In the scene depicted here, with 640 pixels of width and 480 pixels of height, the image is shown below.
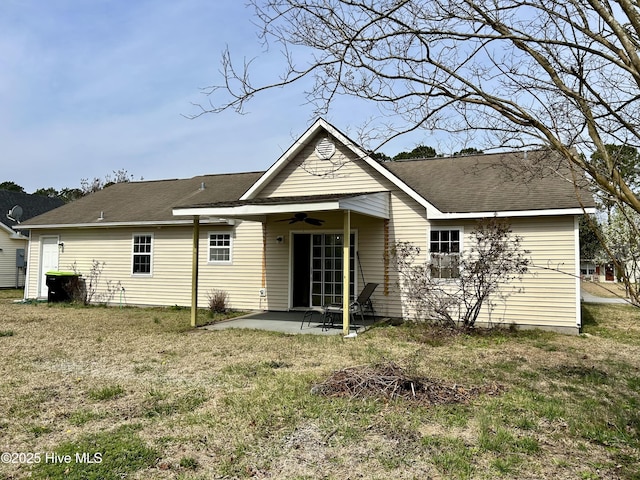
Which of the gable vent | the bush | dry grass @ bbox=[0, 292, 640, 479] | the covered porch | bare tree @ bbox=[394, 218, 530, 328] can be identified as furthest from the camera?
the bush

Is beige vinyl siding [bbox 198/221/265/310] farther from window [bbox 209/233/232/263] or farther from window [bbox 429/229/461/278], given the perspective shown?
window [bbox 429/229/461/278]

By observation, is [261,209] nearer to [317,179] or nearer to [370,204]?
[370,204]

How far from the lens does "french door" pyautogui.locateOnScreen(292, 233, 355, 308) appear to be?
12.4m

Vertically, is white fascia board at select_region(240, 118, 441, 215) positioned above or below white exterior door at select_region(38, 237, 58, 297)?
above

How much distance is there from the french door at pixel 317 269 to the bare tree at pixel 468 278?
5.86 ft

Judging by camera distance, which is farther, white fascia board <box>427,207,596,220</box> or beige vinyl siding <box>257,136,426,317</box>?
beige vinyl siding <box>257,136,426,317</box>

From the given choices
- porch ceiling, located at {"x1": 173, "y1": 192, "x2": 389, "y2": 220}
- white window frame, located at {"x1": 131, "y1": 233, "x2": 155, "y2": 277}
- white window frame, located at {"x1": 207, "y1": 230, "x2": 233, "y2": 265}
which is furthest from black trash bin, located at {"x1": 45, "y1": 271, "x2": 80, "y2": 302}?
porch ceiling, located at {"x1": 173, "y1": 192, "x2": 389, "y2": 220}

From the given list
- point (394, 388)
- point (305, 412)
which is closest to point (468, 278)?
point (394, 388)

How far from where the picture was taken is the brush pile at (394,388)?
17.1 ft

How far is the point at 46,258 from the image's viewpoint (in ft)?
54.1

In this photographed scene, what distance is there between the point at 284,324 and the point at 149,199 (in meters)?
8.82

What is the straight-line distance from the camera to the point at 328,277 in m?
12.5

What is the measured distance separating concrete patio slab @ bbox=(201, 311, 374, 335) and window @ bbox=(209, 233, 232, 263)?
2.10 meters

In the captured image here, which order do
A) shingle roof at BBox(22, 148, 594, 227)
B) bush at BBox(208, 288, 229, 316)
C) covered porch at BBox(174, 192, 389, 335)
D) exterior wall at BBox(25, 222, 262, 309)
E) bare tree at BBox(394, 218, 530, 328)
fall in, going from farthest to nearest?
exterior wall at BBox(25, 222, 262, 309), bush at BBox(208, 288, 229, 316), covered porch at BBox(174, 192, 389, 335), shingle roof at BBox(22, 148, 594, 227), bare tree at BBox(394, 218, 530, 328)
